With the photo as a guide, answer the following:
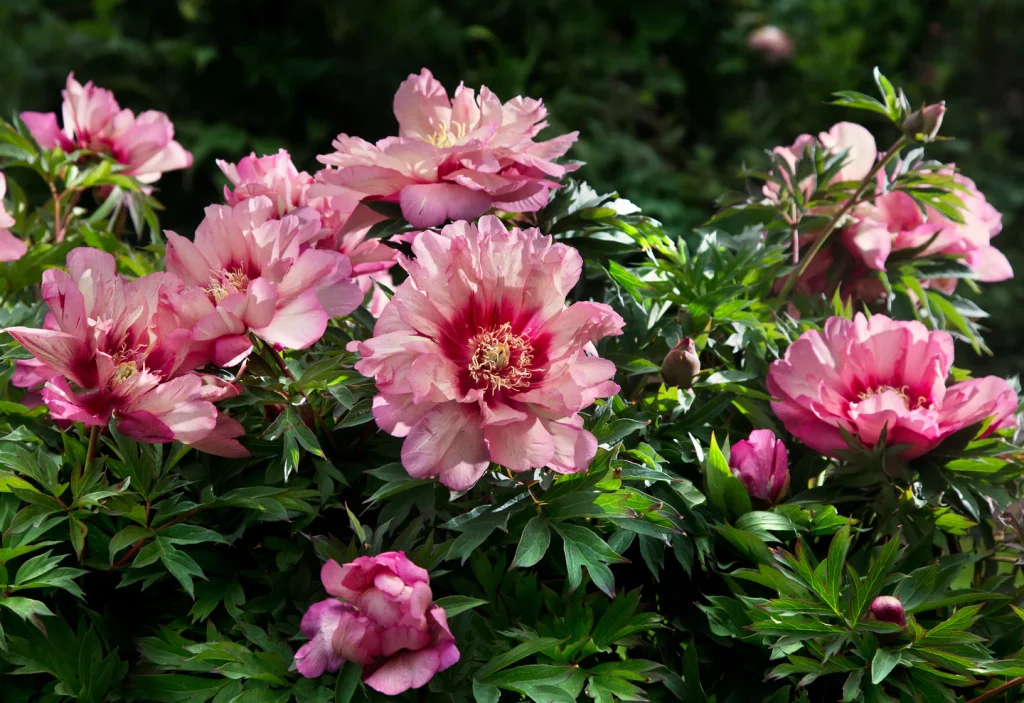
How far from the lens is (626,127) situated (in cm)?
313

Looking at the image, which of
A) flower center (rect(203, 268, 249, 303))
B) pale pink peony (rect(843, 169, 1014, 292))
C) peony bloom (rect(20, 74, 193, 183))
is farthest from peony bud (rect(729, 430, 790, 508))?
peony bloom (rect(20, 74, 193, 183))

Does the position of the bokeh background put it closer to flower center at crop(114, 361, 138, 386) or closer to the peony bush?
the peony bush

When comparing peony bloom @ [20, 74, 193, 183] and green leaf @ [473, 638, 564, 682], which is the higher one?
peony bloom @ [20, 74, 193, 183]

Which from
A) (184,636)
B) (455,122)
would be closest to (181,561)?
(184,636)

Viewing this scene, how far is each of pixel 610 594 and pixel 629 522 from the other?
5cm

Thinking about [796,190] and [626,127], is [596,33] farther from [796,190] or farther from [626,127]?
[796,190]

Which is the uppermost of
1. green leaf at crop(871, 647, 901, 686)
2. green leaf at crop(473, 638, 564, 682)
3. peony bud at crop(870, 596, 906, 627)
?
peony bud at crop(870, 596, 906, 627)

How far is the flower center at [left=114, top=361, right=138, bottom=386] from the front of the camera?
0.61m

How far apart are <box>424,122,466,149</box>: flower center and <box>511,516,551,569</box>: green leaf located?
0.93ft

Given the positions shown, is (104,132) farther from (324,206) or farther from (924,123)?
(924,123)

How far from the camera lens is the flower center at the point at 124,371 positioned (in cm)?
61

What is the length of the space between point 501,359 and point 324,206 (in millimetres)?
222

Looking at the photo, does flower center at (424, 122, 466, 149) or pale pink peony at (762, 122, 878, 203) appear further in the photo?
pale pink peony at (762, 122, 878, 203)

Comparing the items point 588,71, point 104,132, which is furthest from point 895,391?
point 588,71
